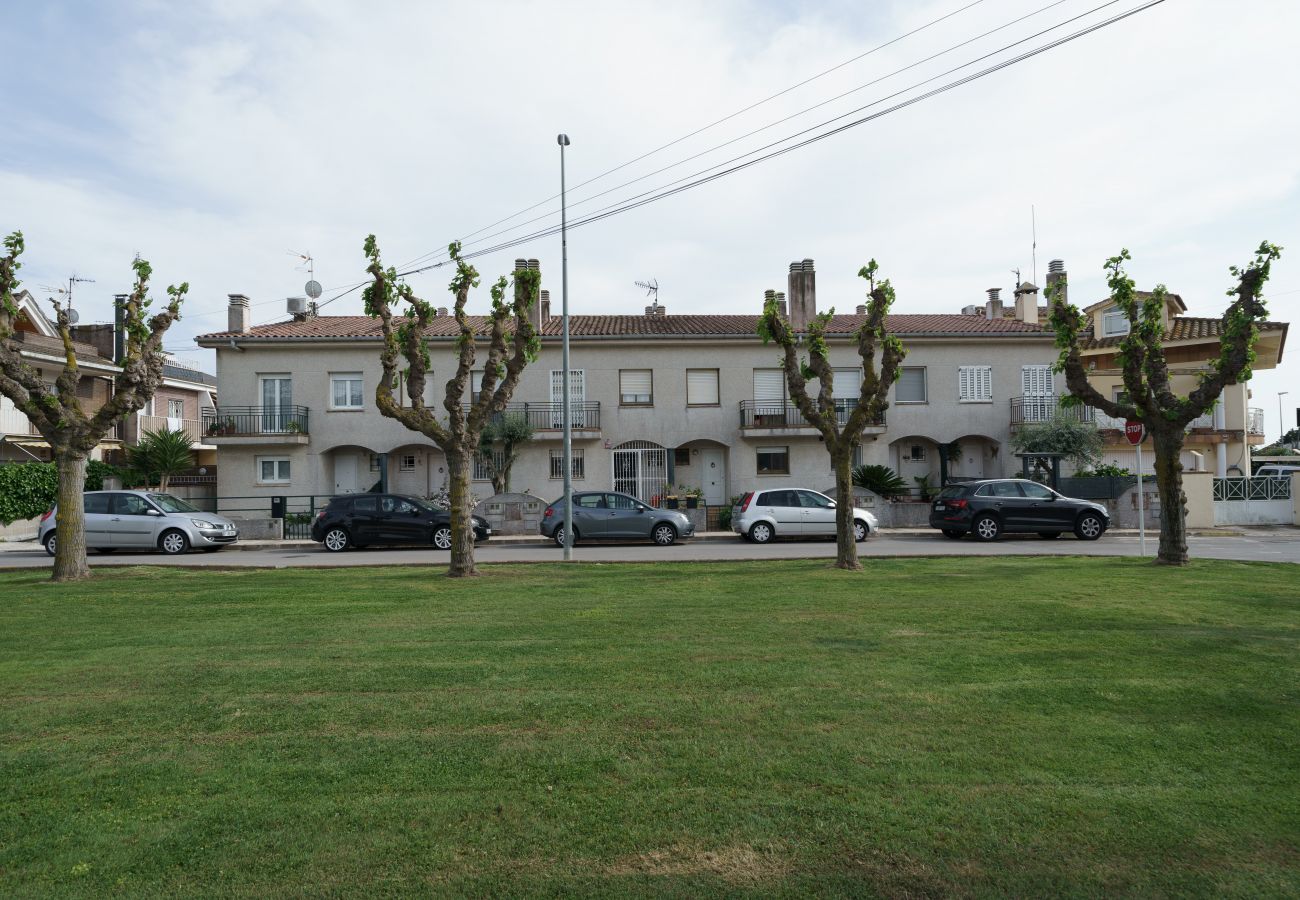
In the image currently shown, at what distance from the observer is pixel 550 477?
3059 cm

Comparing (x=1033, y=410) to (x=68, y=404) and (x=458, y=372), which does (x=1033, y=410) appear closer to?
(x=458, y=372)

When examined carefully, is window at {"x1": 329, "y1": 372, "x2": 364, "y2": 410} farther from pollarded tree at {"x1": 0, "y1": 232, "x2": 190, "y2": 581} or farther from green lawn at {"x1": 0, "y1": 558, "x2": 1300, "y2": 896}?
green lawn at {"x1": 0, "y1": 558, "x2": 1300, "y2": 896}

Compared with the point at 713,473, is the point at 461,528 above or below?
below

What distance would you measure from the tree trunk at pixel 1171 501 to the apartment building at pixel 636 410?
15.1 m

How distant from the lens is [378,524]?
72.4 ft

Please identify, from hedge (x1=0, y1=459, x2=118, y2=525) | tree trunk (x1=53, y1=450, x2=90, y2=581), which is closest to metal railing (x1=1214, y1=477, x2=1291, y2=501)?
tree trunk (x1=53, y1=450, x2=90, y2=581)

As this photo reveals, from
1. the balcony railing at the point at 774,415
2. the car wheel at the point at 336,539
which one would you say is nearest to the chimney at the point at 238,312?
the car wheel at the point at 336,539

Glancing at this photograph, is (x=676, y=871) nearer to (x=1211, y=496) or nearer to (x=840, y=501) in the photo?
(x=840, y=501)

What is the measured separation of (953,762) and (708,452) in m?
27.1

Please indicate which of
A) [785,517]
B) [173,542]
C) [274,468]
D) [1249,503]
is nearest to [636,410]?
[785,517]

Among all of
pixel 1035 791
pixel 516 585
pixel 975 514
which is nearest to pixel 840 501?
pixel 516 585

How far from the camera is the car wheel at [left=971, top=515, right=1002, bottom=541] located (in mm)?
22980

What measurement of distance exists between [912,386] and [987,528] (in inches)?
389

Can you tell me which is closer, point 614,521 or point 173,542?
point 173,542
